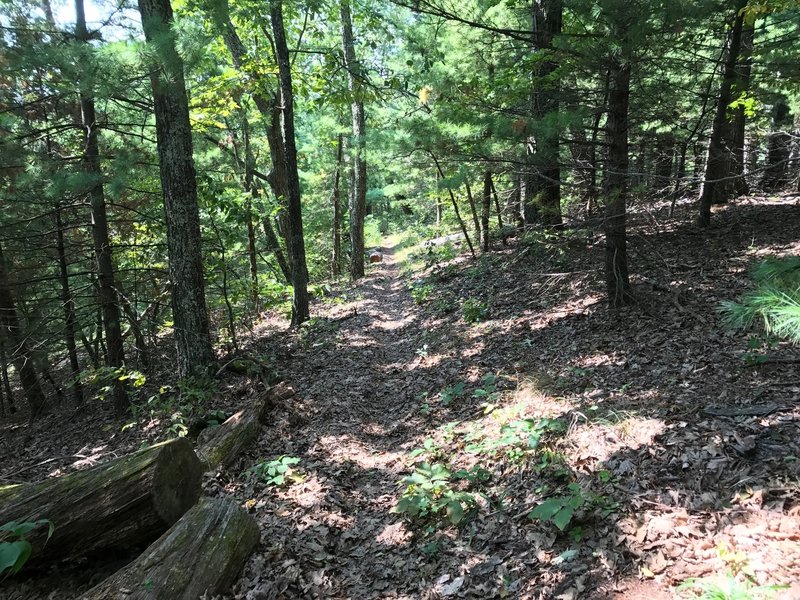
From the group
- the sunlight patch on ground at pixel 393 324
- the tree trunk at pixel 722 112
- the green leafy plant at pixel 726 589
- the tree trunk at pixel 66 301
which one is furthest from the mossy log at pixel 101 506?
the tree trunk at pixel 722 112

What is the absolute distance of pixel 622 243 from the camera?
6414 millimetres

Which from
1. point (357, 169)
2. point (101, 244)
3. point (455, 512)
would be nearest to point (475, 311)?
Answer: point (455, 512)

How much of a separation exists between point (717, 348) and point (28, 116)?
37.6ft

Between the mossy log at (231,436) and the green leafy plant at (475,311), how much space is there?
14.6ft

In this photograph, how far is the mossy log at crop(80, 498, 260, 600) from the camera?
10.3 ft

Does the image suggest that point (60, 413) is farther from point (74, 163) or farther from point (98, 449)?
point (74, 163)

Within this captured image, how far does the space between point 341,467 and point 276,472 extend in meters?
0.73

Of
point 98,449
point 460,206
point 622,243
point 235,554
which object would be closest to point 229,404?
point 98,449

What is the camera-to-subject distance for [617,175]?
6.14 meters

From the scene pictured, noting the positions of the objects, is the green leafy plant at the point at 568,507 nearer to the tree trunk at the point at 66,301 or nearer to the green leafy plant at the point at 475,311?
the green leafy plant at the point at 475,311

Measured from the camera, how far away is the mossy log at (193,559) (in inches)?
124

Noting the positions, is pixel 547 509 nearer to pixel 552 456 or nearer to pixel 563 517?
pixel 563 517

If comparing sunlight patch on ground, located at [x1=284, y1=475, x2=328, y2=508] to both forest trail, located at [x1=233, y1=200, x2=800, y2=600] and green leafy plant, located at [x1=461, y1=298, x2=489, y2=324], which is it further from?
green leafy plant, located at [x1=461, y1=298, x2=489, y2=324]

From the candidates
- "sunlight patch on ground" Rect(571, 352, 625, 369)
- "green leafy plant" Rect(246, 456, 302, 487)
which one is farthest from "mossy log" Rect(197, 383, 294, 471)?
"sunlight patch on ground" Rect(571, 352, 625, 369)
